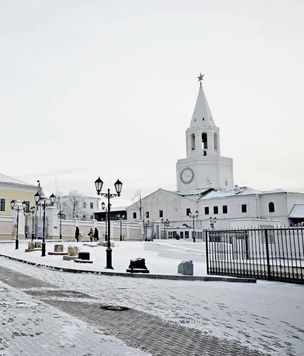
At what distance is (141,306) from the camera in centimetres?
950

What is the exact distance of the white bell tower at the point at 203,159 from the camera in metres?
85.7

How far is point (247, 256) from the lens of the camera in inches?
680

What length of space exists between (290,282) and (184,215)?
213 feet

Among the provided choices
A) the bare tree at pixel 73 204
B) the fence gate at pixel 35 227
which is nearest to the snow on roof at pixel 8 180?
the fence gate at pixel 35 227

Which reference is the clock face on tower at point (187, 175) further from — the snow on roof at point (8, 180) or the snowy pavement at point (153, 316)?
the snowy pavement at point (153, 316)

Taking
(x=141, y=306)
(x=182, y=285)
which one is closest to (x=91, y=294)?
(x=141, y=306)

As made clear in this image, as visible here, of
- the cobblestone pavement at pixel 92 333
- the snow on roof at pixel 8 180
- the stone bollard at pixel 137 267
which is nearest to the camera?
the cobblestone pavement at pixel 92 333

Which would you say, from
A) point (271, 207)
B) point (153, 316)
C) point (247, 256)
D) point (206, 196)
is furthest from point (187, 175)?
point (153, 316)

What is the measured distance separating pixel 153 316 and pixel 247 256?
9.79 metres

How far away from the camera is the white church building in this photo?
69.6m

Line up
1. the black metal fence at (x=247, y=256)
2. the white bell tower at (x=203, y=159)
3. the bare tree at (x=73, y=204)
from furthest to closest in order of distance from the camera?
the bare tree at (x=73, y=204) → the white bell tower at (x=203, y=159) → the black metal fence at (x=247, y=256)

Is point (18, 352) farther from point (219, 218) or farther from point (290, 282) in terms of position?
point (219, 218)

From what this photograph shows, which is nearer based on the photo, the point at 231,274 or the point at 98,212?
the point at 231,274

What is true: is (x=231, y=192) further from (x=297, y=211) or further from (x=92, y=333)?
(x=92, y=333)
